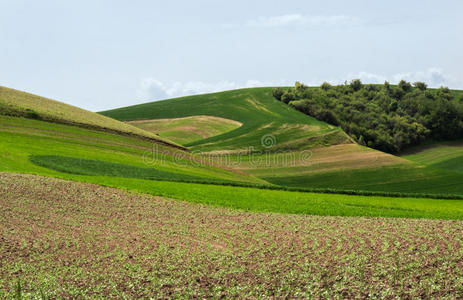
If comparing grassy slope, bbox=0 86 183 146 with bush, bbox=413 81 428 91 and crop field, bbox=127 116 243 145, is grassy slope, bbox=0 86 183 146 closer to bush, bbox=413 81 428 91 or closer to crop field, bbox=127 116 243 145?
crop field, bbox=127 116 243 145

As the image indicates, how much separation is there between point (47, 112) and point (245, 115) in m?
44.9

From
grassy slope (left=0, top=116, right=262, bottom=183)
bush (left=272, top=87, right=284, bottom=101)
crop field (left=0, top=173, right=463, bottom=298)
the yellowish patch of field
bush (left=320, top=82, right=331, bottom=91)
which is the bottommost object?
crop field (left=0, top=173, right=463, bottom=298)

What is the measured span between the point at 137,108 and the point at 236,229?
90907 millimetres

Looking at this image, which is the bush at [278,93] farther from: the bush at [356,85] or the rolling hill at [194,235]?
the rolling hill at [194,235]

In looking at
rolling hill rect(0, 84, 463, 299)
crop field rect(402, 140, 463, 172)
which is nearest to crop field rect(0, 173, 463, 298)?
rolling hill rect(0, 84, 463, 299)

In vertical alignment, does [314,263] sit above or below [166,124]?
below

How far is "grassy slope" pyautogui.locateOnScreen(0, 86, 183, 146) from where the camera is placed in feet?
192

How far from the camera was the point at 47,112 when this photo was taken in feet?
201

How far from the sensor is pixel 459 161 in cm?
8012

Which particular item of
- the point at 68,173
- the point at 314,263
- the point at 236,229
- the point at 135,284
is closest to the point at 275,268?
the point at 314,263

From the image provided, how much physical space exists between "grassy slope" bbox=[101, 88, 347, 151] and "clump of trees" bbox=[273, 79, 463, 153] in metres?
5.25

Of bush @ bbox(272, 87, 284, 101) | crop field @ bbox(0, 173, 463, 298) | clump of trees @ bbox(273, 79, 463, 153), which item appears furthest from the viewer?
bush @ bbox(272, 87, 284, 101)

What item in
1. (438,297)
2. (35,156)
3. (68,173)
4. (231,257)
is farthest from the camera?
(35,156)

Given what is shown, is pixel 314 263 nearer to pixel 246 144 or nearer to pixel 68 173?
pixel 68 173
